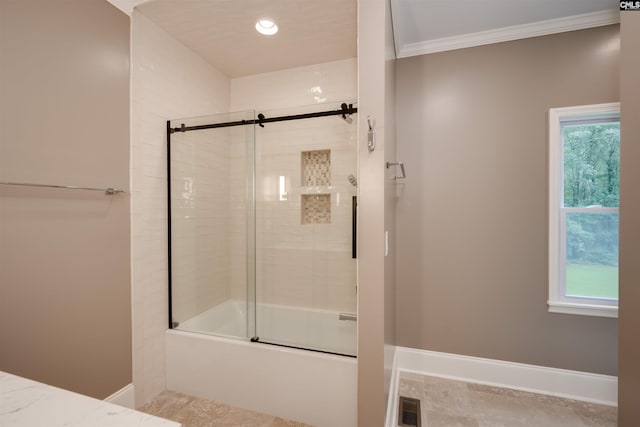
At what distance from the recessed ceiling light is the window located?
6.81ft

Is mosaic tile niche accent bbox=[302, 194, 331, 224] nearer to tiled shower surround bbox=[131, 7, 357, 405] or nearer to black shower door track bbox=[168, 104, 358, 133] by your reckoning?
tiled shower surround bbox=[131, 7, 357, 405]

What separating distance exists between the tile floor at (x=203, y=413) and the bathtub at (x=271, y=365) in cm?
4

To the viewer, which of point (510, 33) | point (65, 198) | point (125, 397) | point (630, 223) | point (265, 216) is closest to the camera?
point (630, 223)

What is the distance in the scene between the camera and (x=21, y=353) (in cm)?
136

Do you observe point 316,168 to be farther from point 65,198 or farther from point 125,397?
point 125,397

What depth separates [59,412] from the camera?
598mm

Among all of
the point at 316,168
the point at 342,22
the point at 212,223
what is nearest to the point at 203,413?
the point at 212,223

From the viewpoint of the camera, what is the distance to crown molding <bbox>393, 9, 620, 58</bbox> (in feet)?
6.29

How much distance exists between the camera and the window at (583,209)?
6.54 ft

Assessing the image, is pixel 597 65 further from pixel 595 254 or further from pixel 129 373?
pixel 129 373

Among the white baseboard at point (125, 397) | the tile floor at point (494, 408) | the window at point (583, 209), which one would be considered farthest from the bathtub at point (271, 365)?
the window at point (583, 209)

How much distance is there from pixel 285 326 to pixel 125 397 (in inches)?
41.9

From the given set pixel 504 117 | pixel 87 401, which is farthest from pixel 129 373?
pixel 504 117

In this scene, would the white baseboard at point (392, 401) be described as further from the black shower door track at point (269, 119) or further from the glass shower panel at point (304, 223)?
the black shower door track at point (269, 119)
